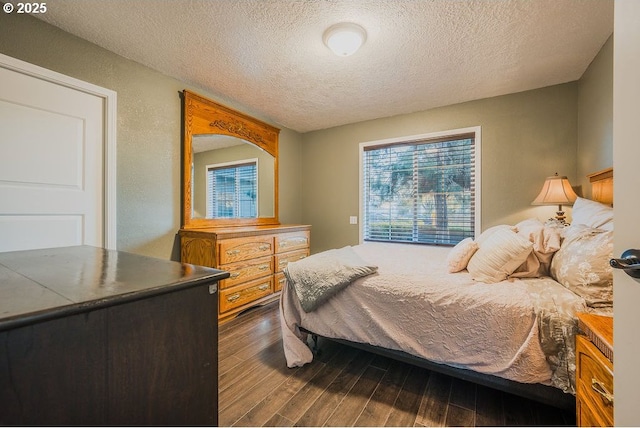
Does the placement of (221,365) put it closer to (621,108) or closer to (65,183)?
(65,183)

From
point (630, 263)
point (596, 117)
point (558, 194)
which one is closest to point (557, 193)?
point (558, 194)

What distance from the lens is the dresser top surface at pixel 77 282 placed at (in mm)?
538

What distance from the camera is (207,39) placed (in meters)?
2.10

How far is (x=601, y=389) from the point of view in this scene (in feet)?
3.11

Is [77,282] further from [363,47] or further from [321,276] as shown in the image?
[363,47]

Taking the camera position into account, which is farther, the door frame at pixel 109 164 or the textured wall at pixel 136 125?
the door frame at pixel 109 164

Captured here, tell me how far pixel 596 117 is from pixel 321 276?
272 cm

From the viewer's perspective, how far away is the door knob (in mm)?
584

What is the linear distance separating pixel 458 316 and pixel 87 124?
10.0 ft

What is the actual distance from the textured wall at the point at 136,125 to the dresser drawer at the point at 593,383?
3.06 meters

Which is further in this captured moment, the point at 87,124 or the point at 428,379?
the point at 87,124

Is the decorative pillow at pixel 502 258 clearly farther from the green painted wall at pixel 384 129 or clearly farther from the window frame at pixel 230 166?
the window frame at pixel 230 166

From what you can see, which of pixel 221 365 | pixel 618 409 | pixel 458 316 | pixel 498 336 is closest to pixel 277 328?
pixel 221 365

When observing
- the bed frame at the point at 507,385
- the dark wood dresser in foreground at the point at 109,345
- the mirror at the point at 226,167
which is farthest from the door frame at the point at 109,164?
the bed frame at the point at 507,385
